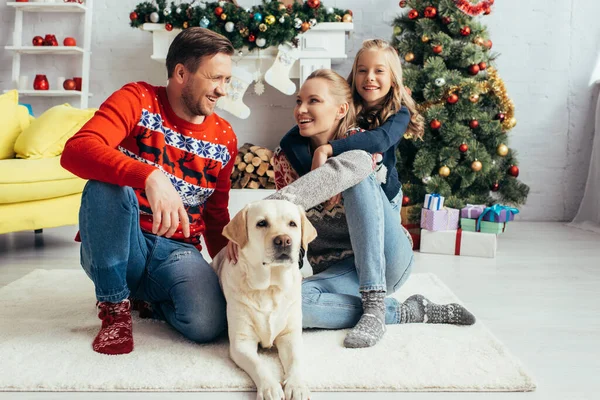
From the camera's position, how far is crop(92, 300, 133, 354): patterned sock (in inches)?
62.7

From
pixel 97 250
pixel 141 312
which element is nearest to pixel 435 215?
pixel 141 312

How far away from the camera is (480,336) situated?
1.76 metres

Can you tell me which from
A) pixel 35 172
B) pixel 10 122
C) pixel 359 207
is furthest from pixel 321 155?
pixel 10 122

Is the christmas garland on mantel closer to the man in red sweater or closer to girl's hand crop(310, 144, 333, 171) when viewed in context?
the man in red sweater

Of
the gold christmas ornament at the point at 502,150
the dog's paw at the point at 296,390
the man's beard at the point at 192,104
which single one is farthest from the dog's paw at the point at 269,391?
the gold christmas ornament at the point at 502,150

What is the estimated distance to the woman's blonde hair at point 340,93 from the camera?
1948mm

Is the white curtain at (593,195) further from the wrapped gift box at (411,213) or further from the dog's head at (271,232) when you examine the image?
the dog's head at (271,232)

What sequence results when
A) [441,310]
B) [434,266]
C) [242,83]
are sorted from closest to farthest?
[441,310]
[434,266]
[242,83]

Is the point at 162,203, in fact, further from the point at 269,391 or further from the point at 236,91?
the point at 236,91

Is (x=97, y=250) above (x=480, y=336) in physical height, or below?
above

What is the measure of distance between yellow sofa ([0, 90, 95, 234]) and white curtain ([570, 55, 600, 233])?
3426 millimetres

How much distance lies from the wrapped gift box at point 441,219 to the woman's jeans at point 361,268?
1453mm

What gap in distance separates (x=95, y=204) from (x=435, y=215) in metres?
2.23

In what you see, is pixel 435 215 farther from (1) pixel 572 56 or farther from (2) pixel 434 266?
(1) pixel 572 56
